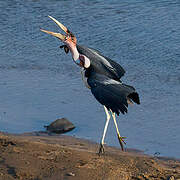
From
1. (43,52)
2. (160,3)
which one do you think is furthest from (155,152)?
(160,3)

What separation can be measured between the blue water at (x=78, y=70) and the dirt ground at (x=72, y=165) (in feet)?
3.26

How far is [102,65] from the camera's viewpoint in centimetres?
712

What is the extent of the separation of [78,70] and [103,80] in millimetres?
4046

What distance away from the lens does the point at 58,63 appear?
1105 centimetres

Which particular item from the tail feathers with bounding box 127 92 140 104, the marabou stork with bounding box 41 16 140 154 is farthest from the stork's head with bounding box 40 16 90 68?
the tail feathers with bounding box 127 92 140 104

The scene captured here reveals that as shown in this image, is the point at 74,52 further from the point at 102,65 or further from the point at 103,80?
the point at 103,80

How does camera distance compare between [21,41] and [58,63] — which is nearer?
[58,63]

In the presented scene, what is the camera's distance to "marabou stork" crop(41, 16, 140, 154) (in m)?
6.22

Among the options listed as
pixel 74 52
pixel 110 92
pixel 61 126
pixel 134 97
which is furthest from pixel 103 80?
pixel 61 126

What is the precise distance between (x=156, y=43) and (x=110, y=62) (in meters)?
4.29

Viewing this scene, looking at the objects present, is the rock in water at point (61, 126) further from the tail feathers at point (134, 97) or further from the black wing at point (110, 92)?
the black wing at point (110, 92)

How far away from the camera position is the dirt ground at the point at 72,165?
5.92 meters

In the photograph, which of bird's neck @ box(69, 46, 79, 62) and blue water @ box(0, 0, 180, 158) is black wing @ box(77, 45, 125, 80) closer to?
bird's neck @ box(69, 46, 79, 62)

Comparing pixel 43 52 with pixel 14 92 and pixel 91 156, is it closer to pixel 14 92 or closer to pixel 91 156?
pixel 14 92
